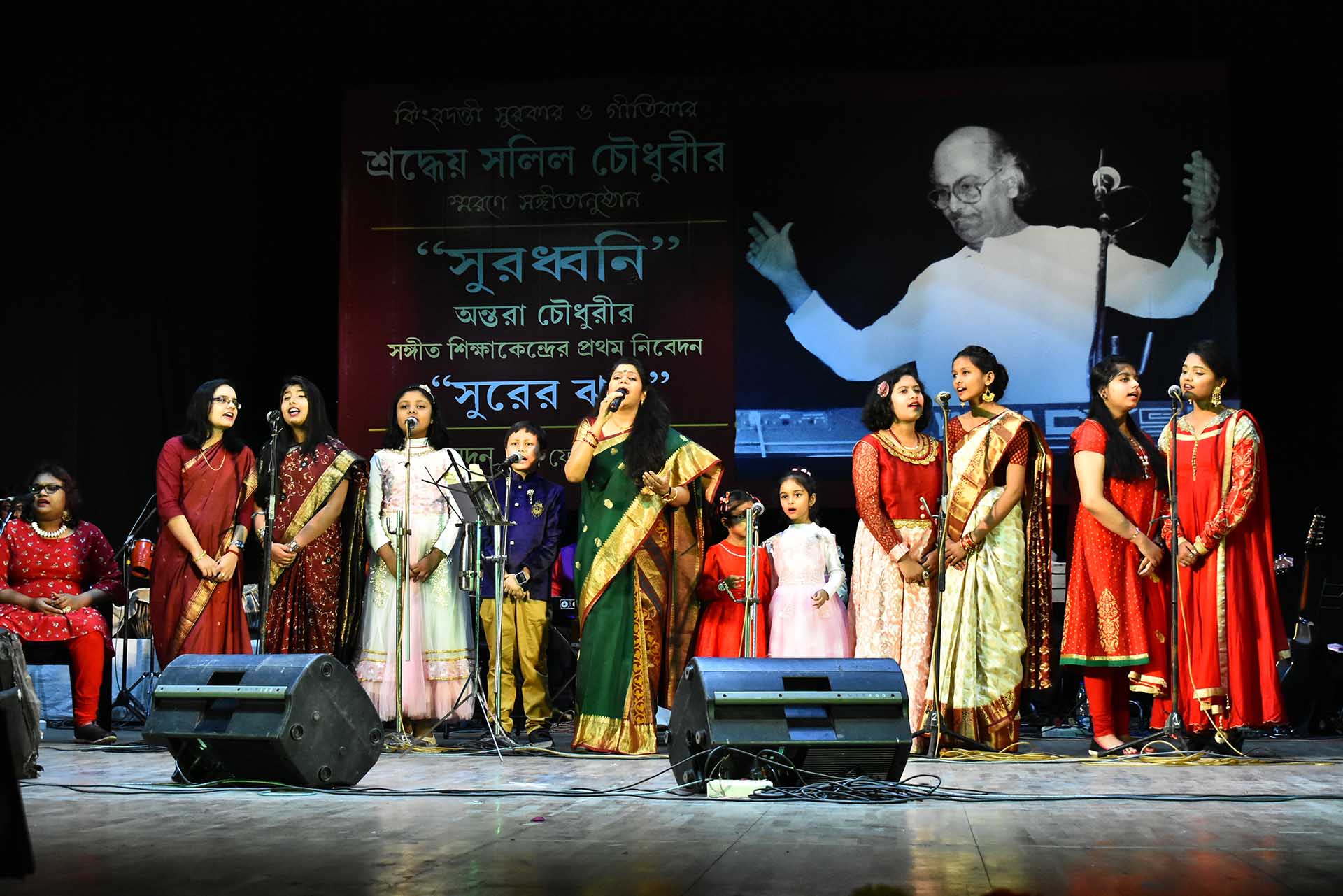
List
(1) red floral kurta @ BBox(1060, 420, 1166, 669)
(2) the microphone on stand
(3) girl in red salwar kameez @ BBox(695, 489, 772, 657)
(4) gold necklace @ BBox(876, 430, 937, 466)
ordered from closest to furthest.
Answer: (1) red floral kurta @ BBox(1060, 420, 1166, 669) → (4) gold necklace @ BBox(876, 430, 937, 466) → (3) girl in red salwar kameez @ BBox(695, 489, 772, 657) → (2) the microphone on stand

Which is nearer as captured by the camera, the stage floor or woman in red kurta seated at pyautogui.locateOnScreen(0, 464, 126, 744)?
→ the stage floor

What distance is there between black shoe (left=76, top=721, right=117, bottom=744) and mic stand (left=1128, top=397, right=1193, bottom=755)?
3.89 m

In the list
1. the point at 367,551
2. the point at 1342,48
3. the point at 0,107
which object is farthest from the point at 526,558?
the point at 1342,48

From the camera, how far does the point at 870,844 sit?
2869 mm

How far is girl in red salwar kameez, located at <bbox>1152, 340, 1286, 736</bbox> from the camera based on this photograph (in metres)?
5.01

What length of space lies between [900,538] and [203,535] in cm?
280

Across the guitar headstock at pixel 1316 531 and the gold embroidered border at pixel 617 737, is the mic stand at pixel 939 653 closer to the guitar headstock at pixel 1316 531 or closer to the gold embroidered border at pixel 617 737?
the gold embroidered border at pixel 617 737

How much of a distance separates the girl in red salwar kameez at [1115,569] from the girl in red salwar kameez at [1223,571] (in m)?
0.11

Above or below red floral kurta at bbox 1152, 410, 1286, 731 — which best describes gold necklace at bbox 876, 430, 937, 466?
above

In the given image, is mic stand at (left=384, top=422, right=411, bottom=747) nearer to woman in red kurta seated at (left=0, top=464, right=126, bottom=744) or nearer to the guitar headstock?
woman in red kurta seated at (left=0, top=464, right=126, bottom=744)

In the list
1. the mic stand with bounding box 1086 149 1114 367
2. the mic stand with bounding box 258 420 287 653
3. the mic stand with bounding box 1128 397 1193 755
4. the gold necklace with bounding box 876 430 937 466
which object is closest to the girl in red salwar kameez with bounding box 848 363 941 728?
the gold necklace with bounding box 876 430 937 466

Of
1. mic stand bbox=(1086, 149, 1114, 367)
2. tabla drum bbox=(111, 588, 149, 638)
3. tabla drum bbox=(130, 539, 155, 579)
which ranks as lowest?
tabla drum bbox=(111, 588, 149, 638)

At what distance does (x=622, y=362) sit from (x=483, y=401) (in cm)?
298

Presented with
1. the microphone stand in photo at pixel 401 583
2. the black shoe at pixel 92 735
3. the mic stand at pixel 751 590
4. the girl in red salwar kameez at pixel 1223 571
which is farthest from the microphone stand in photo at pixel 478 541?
the girl in red salwar kameez at pixel 1223 571
